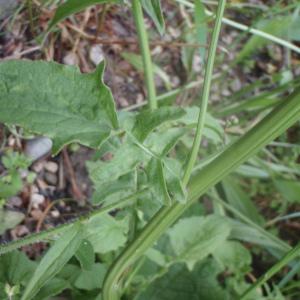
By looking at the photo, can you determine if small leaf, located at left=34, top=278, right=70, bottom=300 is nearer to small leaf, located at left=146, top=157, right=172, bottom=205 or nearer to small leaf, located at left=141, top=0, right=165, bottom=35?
small leaf, located at left=146, top=157, right=172, bottom=205

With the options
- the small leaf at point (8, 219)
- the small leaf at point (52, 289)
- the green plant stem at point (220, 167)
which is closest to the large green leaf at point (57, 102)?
the green plant stem at point (220, 167)

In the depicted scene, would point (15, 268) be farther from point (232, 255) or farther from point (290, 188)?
point (290, 188)

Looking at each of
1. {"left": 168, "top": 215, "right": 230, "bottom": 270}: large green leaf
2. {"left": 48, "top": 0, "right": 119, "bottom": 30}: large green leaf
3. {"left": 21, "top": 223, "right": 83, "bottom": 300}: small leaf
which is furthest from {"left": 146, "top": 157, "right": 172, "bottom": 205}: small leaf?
{"left": 168, "top": 215, "right": 230, "bottom": 270}: large green leaf

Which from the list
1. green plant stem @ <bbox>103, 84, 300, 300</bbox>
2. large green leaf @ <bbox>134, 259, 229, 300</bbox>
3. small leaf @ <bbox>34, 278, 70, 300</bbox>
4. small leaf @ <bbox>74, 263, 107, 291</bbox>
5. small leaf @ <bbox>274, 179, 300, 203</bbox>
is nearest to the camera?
green plant stem @ <bbox>103, 84, 300, 300</bbox>

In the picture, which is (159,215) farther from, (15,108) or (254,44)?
(254,44)

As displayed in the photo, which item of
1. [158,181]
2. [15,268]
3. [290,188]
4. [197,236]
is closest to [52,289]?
[15,268]

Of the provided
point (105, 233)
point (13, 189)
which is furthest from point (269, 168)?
point (13, 189)

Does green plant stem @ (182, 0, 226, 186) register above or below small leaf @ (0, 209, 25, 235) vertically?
above
